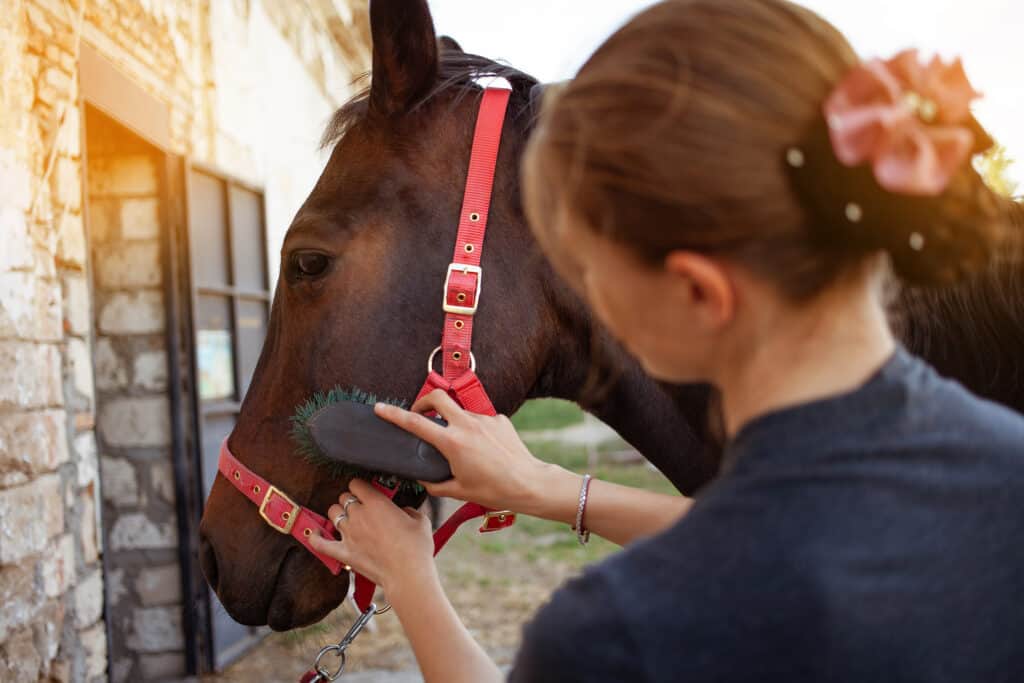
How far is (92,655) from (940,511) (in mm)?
3167

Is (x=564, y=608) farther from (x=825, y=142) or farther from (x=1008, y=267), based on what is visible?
(x=1008, y=267)

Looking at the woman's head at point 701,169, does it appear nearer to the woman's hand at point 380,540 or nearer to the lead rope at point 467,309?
the woman's hand at point 380,540

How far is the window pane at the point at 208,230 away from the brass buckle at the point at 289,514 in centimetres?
263

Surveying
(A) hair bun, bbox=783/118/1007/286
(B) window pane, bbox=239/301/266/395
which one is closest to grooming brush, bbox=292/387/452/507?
(A) hair bun, bbox=783/118/1007/286

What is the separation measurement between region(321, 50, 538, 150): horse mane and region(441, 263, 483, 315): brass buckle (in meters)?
0.36

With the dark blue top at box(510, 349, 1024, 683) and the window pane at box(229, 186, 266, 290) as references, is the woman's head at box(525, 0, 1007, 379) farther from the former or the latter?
the window pane at box(229, 186, 266, 290)

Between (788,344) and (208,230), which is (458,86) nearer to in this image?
(788,344)

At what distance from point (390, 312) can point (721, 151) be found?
1.10m

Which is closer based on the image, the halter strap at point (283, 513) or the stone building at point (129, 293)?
the halter strap at point (283, 513)

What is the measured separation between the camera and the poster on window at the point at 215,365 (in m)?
4.28

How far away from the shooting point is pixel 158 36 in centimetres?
382

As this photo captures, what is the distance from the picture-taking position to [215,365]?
174 inches

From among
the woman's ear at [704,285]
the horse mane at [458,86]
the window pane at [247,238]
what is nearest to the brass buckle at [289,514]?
the horse mane at [458,86]

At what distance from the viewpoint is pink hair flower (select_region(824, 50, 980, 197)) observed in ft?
2.20
